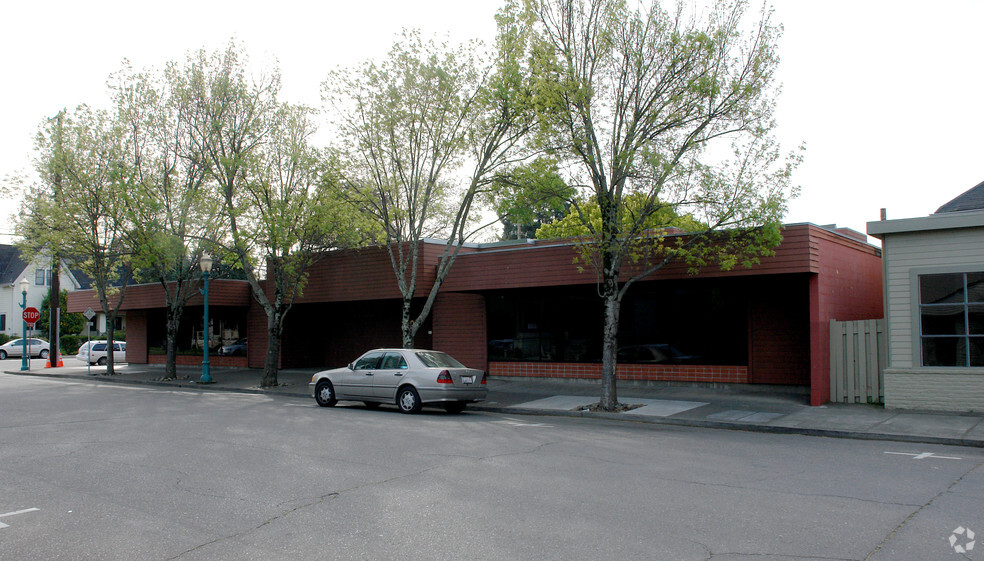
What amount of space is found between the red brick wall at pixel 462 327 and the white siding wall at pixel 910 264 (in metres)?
12.0

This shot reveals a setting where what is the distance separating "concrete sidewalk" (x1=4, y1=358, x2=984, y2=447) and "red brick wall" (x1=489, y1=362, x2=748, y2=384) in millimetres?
211

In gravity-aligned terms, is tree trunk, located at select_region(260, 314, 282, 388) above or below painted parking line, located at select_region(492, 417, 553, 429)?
above

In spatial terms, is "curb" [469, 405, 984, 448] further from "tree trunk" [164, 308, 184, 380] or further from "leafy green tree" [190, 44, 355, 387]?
"tree trunk" [164, 308, 184, 380]

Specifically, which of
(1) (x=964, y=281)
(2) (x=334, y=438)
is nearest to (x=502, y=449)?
(2) (x=334, y=438)

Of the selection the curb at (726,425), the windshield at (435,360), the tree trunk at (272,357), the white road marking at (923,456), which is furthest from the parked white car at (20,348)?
the white road marking at (923,456)

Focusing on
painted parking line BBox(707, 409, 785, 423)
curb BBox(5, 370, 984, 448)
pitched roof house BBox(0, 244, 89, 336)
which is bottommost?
curb BBox(5, 370, 984, 448)

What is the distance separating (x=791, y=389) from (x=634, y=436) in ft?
26.3

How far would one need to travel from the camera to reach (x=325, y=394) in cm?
1708

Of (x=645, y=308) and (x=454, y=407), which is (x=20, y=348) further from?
(x=645, y=308)

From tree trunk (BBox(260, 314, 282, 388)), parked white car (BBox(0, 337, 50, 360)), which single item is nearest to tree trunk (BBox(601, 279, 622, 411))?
tree trunk (BBox(260, 314, 282, 388))

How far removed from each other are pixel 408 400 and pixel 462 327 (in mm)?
8337

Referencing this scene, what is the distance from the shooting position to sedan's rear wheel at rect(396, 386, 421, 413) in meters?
15.4

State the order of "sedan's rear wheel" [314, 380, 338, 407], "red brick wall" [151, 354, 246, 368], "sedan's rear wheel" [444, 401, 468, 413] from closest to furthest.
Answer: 1. "sedan's rear wheel" [444, 401, 468, 413]
2. "sedan's rear wheel" [314, 380, 338, 407]
3. "red brick wall" [151, 354, 246, 368]

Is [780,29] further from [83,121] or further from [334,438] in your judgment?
[83,121]
